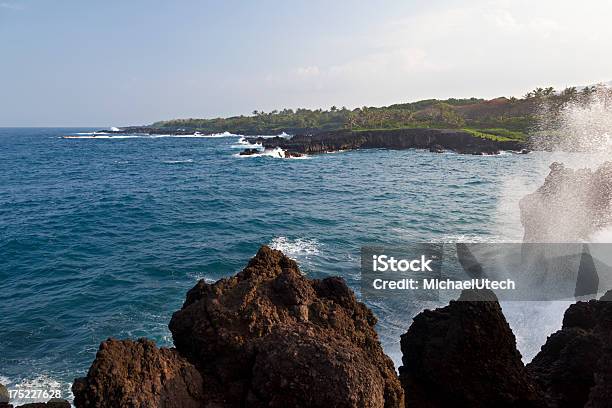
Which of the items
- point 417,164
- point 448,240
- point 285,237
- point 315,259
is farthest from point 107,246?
point 417,164

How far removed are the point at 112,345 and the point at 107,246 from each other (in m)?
23.7

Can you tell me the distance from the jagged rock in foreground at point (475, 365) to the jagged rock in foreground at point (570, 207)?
15287mm

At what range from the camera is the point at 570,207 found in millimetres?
22219

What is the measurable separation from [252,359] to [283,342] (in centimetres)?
95

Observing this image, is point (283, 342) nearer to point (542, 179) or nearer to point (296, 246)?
point (296, 246)

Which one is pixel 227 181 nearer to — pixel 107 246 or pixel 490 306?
pixel 107 246

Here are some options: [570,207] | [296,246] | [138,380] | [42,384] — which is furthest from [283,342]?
[570,207]

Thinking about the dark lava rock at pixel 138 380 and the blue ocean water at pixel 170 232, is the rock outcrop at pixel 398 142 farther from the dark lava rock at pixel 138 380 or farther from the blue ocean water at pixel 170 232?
the dark lava rock at pixel 138 380

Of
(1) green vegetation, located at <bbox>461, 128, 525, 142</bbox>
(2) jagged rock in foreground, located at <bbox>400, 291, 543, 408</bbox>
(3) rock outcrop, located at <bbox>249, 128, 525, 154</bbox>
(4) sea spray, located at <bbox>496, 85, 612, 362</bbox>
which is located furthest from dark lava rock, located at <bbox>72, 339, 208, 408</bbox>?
(1) green vegetation, located at <bbox>461, 128, 525, 142</bbox>

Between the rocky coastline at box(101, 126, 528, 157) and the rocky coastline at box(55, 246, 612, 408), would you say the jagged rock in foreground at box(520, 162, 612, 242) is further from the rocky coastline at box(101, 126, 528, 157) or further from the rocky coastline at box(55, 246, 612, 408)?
the rocky coastline at box(101, 126, 528, 157)

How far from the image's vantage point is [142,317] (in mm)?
17406

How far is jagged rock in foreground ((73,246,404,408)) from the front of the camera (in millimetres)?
5789

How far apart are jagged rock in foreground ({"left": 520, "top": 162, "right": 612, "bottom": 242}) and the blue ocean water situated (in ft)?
12.2

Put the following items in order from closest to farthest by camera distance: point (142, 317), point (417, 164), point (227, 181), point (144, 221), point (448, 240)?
point (142, 317) < point (448, 240) < point (144, 221) < point (227, 181) < point (417, 164)
